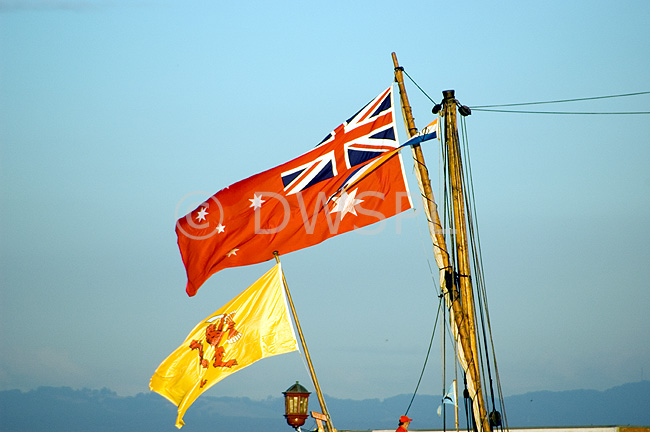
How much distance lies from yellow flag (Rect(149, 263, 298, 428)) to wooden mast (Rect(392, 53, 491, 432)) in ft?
13.4

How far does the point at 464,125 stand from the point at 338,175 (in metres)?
3.57

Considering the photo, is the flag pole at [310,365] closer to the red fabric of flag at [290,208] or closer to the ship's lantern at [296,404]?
the red fabric of flag at [290,208]

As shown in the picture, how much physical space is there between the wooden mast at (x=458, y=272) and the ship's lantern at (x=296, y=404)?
17.9 ft

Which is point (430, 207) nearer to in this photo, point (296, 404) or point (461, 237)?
point (461, 237)

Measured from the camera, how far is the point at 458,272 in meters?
26.5

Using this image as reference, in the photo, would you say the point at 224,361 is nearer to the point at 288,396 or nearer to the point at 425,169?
the point at 288,396

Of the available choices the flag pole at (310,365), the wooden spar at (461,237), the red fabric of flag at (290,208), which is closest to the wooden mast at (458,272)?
the wooden spar at (461,237)

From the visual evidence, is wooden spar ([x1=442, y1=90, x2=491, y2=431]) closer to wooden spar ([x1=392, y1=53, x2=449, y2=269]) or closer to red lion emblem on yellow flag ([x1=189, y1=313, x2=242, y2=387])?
wooden spar ([x1=392, y1=53, x2=449, y2=269])

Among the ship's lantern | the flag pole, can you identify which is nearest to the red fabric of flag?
the flag pole

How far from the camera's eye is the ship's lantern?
29406 millimetres

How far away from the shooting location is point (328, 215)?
27.7 meters

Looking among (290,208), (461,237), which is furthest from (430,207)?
(290,208)

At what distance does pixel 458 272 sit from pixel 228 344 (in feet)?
19.8

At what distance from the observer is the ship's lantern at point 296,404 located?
29.4m
